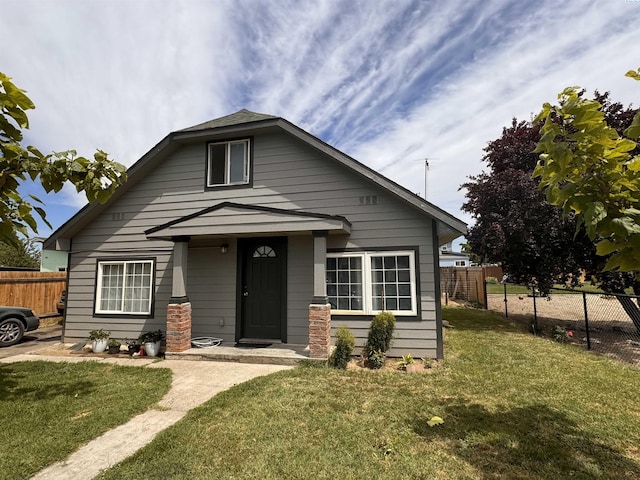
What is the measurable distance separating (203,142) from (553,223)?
9.89 metres

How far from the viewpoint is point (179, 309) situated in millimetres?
7035

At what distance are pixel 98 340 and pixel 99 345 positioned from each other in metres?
0.12

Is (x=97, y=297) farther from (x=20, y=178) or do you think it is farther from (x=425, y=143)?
(x=425, y=143)

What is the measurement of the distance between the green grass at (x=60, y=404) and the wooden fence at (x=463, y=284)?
1466cm

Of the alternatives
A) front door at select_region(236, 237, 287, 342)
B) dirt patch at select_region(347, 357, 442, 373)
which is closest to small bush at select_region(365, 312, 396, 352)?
dirt patch at select_region(347, 357, 442, 373)

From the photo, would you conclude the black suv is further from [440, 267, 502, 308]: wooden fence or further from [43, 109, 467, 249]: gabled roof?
[440, 267, 502, 308]: wooden fence

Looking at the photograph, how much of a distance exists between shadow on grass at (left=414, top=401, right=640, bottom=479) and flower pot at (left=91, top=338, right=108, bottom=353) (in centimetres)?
724

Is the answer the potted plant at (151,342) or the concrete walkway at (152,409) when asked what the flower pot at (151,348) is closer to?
the potted plant at (151,342)

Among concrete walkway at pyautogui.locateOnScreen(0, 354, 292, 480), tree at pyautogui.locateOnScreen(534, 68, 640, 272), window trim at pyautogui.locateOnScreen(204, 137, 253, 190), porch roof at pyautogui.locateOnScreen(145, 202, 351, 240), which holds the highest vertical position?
window trim at pyautogui.locateOnScreen(204, 137, 253, 190)

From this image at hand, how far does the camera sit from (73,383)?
5477 mm

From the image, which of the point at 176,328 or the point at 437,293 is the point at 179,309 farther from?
the point at 437,293

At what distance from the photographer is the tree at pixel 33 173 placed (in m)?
3.27

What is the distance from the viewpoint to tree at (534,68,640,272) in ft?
7.47

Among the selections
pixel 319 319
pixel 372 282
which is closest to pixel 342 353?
pixel 319 319
